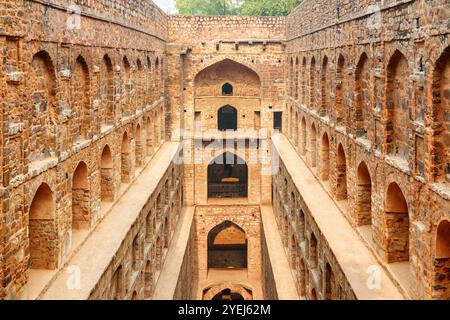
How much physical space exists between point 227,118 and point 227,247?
6.40 meters

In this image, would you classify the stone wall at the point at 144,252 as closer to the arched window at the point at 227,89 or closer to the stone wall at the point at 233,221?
the stone wall at the point at 233,221

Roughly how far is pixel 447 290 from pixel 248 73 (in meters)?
17.8

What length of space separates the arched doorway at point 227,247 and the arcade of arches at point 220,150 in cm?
148

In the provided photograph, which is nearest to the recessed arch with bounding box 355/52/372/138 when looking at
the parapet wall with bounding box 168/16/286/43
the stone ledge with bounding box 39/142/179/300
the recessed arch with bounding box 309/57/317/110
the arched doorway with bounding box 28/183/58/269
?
the stone ledge with bounding box 39/142/179/300

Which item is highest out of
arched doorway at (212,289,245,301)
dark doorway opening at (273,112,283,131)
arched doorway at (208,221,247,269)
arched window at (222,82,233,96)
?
arched window at (222,82,233,96)

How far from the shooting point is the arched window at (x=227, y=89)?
2445 centimetres

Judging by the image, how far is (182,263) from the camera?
1677 cm

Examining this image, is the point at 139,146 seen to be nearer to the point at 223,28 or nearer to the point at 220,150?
the point at 220,150

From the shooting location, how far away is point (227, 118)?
27.1 m

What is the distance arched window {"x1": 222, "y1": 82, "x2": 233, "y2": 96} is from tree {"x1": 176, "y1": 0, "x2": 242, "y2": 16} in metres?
18.1

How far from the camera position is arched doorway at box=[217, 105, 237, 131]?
2688cm

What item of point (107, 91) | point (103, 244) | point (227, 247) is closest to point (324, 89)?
point (107, 91)

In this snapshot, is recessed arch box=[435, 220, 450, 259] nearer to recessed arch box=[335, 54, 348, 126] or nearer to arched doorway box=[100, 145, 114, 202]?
recessed arch box=[335, 54, 348, 126]
